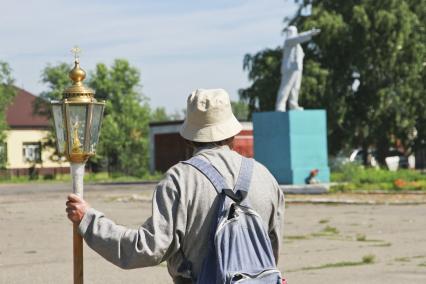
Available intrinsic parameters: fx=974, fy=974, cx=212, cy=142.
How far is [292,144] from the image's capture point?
31234 mm

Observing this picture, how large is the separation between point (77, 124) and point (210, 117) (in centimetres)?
108

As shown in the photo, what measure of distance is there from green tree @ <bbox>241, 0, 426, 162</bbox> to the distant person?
42.1 m

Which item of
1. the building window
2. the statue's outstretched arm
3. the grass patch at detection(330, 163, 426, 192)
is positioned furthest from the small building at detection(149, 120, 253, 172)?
the statue's outstretched arm

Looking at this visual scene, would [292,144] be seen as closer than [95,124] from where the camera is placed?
No

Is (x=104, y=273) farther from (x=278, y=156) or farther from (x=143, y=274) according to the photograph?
(x=278, y=156)

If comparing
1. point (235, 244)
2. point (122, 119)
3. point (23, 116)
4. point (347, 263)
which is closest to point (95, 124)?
point (235, 244)

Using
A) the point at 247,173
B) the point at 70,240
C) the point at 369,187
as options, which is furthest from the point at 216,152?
the point at 369,187

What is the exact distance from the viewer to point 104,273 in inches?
440

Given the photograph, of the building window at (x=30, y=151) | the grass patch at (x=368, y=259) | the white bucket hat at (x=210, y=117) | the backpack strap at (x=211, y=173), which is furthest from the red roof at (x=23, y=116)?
the backpack strap at (x=211, y=173)

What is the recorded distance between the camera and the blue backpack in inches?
164

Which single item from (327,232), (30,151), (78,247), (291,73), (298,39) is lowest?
(327,232)

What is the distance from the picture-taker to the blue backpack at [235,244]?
13.7ft

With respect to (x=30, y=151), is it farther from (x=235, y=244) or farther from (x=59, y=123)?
(x=235, y=244)

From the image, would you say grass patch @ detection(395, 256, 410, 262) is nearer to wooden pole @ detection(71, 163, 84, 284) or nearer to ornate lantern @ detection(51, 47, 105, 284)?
ornate lantern @ detection(51, 47, 105, 284)
